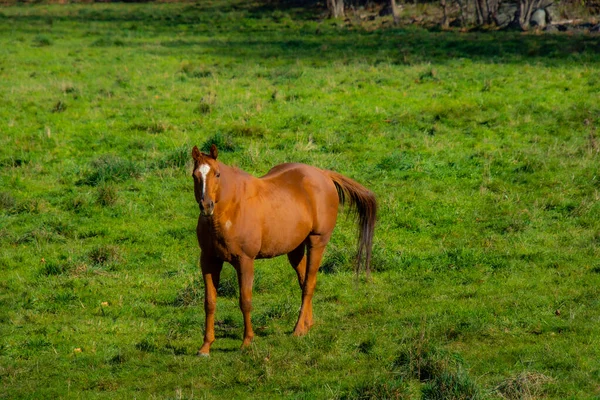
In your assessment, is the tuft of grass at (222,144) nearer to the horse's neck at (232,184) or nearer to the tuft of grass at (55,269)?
the tuft of grass at (55,269)

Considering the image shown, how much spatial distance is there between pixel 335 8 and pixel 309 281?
118ft

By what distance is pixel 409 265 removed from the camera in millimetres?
12727

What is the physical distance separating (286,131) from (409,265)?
715 centimetres

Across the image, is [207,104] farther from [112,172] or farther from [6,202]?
[6,202]

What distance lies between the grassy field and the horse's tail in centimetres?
82

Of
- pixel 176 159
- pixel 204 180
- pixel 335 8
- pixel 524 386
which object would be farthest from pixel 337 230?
pixel 335 8

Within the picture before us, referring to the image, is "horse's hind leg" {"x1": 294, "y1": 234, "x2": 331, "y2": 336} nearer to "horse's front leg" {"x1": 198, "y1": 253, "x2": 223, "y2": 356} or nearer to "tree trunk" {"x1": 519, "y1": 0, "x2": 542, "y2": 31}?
"horse's front leg" {"x1": 198, "y1": 253, "x2": 223, "y2": 356}

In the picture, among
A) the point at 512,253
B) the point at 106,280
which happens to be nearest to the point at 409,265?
the point at 512,253

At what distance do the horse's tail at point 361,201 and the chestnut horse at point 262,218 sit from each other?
0.5 inches

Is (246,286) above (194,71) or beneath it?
beneath

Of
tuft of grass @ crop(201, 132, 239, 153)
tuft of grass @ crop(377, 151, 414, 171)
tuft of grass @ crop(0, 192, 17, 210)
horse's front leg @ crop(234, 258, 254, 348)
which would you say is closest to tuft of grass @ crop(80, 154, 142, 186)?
tuft of grass @ crop(0, 192, 17, 210)

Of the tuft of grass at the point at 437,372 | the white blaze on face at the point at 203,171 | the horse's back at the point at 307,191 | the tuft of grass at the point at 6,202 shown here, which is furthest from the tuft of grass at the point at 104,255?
the tuft of grass at the point at 437,372

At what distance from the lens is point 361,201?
11.0 metres

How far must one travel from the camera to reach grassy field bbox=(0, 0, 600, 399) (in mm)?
8977
